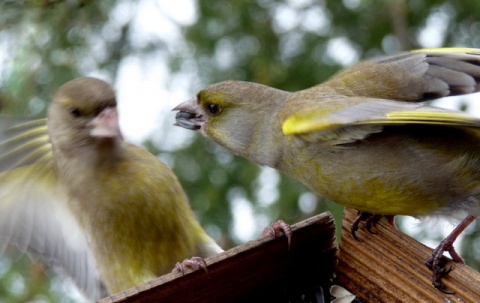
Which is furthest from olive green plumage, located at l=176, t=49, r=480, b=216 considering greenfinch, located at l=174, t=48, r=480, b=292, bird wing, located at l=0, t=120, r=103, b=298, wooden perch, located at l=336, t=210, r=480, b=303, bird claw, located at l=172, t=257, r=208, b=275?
bird wing, located at l=0, t=120, r=103, b=298

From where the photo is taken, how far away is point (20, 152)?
3.56 meters

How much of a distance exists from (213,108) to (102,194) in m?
0.54

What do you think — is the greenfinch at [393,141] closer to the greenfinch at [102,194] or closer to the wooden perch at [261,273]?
the wooden perch at [261,273]

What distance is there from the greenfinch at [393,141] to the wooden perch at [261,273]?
0.64 ft

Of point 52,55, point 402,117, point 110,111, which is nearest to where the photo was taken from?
point 402,117

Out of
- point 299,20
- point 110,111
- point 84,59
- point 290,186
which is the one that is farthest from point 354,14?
point 110,111

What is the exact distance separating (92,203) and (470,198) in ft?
4.50

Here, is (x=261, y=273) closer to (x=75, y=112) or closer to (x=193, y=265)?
(x=193, y=265)

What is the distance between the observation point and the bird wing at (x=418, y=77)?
9.89 feet

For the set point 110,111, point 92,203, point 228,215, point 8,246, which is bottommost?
point 228,215

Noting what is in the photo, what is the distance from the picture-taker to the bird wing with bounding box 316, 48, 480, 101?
301 centimetres

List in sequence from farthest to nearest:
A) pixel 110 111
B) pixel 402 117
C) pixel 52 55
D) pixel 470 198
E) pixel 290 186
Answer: pixel 290 186 < pixel 52 55 < pixel 110 111 < pixel 470 198 < pixel 402 117

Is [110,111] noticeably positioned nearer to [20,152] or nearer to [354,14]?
[20,152]

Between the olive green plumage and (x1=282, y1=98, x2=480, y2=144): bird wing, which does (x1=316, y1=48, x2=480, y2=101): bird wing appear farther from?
(x1=282, y1=98, x2=480, y2=144): bird wing
